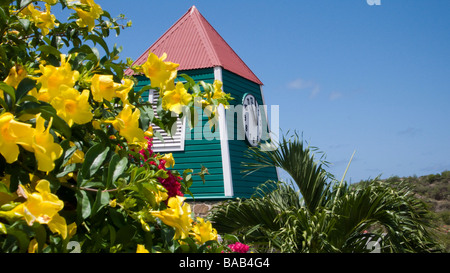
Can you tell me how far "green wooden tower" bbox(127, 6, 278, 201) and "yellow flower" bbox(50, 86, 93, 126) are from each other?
7.05 meters

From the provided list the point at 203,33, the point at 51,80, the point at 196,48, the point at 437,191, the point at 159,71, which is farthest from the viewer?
the point at 437,191

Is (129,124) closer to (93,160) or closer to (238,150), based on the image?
(93,160)

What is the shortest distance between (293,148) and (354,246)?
4.61 ft

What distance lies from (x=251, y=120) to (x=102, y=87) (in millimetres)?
8883

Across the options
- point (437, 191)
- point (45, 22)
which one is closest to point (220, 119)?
point (45, 22)

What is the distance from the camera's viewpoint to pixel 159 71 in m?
1.22

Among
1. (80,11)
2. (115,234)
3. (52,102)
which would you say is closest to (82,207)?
(115,234)

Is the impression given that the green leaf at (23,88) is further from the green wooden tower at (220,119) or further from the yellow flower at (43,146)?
the green wooden tower at (220,119)

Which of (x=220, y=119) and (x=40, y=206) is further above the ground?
(x=220, y=119)

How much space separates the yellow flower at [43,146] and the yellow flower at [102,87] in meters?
0.26

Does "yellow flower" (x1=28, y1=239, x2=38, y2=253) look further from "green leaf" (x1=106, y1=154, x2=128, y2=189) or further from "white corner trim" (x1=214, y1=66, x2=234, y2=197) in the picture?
"white corner trim" (x1=214, y1=66, x2=234, y2=197)

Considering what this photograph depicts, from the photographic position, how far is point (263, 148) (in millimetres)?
5516

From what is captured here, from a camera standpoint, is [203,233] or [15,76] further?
[203,233]
